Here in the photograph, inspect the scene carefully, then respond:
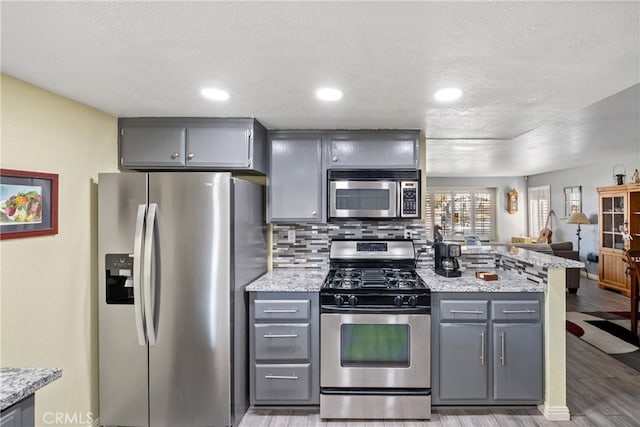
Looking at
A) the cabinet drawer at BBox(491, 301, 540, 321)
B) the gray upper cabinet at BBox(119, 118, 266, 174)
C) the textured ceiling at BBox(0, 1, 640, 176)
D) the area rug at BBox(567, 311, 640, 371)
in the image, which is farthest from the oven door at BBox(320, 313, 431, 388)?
the area rug at BBox(567, 311, 640, 371)

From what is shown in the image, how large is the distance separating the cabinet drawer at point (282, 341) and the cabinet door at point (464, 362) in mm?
995

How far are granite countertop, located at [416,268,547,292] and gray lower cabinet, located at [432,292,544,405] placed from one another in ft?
0.16

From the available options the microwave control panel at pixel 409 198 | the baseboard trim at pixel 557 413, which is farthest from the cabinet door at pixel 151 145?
the baseboard trim at pixel 557 413

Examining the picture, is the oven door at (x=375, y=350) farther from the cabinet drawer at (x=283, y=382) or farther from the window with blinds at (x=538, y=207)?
the window with blinds at (x=538, y=207)

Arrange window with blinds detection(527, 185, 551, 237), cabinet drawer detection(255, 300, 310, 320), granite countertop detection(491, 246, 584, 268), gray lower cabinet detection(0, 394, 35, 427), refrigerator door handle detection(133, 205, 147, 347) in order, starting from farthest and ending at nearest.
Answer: window with blinds detection(527, 185, 551, 237)
cabinet drawer detection(255, 300, 310, 320)
granite countertop detection(491, 246, 584, 268)
refrigerator door handle detection(133, 205, 147, 347)
gray lower cabinet detection(0, 394, 35, 427)

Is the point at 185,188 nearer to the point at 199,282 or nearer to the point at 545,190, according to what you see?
the point at 199,282

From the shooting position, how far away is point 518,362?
97.3 inches

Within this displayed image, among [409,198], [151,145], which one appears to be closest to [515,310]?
[409,198]

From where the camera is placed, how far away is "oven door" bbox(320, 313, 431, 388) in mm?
2453

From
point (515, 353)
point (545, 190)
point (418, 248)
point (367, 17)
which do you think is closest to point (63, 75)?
point (367, 17)

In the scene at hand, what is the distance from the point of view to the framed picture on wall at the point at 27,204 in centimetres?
175

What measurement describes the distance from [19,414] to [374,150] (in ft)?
8.50

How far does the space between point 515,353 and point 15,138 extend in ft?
11.0

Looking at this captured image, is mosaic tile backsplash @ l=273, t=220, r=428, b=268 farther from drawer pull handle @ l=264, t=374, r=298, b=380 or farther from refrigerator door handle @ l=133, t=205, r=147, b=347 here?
refrigerator door handle @ l=133, t=205, r=147, b=347
